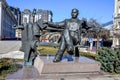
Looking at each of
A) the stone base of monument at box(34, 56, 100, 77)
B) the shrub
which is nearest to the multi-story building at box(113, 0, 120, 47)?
the shrub

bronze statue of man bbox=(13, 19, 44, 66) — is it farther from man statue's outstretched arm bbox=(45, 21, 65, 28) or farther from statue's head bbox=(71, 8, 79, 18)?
statue's head bbox=(71, 8, 79, 18)

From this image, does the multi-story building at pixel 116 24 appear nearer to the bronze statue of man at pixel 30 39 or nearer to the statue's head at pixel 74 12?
the bronze statue of man at pixel 30 39

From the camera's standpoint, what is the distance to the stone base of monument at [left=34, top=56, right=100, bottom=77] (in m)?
8.00

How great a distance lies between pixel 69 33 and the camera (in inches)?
339

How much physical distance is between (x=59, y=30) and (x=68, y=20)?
571 millimetres

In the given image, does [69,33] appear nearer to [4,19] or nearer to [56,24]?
[56,24]

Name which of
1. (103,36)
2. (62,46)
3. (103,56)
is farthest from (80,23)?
(103,36)

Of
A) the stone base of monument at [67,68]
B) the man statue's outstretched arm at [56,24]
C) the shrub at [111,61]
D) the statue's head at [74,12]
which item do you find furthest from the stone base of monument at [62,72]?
the shrub at [111,61]

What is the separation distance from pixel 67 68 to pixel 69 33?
1.16 meters

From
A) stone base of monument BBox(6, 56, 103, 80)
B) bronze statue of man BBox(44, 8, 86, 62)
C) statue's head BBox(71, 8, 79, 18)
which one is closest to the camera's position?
stone base of monument BBox(6, 56, 103, 80)

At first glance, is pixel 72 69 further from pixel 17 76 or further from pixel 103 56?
pixel 103 56

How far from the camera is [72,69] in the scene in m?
8.22

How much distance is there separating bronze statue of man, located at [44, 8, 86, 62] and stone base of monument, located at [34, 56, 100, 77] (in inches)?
15.3

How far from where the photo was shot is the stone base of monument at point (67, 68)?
8.00m
